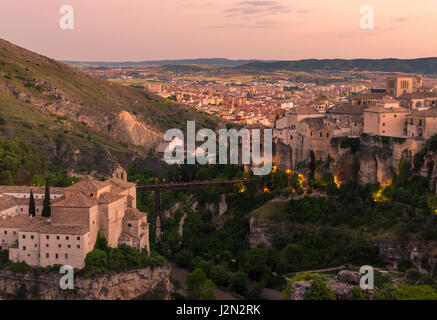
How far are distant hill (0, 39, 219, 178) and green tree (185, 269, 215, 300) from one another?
98.9 feet

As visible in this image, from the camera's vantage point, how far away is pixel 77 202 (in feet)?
103

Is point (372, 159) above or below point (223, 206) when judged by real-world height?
above

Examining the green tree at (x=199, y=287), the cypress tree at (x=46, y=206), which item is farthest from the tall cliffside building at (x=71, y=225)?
the green tree at (x=199, y=287)

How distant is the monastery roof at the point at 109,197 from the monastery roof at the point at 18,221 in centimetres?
323

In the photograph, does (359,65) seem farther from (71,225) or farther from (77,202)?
(71,225)

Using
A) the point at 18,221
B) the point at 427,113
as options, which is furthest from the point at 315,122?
the point at 18,221

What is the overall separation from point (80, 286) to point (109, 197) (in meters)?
4.64

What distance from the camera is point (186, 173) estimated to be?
5444 cm

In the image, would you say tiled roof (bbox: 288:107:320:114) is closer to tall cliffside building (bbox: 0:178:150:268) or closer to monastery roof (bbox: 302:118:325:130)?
monastery roof (bbox: 302:118:325:130)

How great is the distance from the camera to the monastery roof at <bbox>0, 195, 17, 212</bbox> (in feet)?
113

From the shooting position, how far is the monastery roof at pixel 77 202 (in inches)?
1226

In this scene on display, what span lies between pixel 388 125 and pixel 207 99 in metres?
79.1

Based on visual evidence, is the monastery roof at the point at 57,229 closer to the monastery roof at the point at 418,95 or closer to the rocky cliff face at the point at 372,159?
the rocky cliff face at the point at 372,159

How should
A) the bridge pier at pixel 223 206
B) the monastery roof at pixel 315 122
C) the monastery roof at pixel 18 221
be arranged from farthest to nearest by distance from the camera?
the bridge pier at pixel 223 206
the monastery roof at pixel 315 122
the monastery roof at pixel 18 221
